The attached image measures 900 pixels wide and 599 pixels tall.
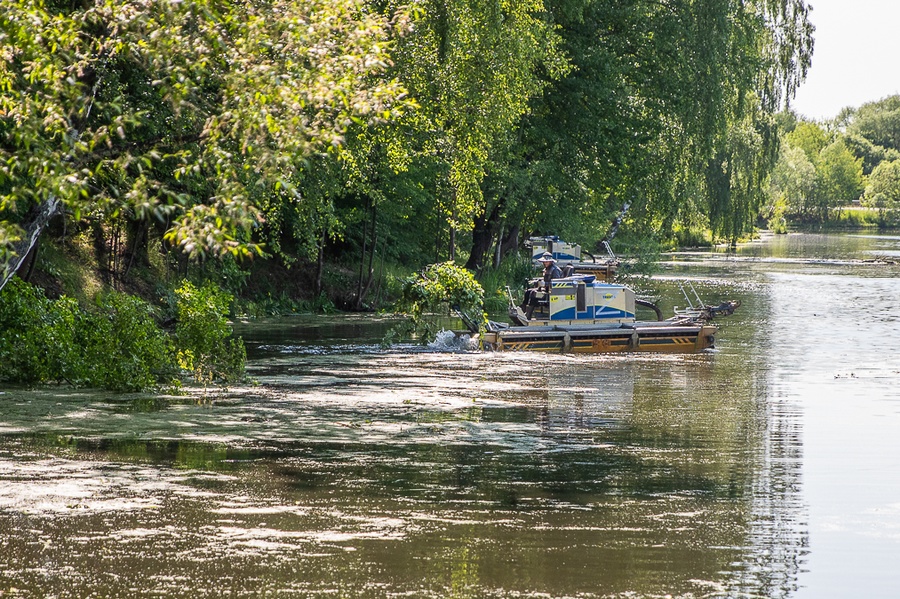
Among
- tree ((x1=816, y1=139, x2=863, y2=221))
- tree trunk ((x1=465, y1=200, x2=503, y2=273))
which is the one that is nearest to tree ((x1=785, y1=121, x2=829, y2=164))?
tree ((x1=816, y1=139, x2=863, y2=221))

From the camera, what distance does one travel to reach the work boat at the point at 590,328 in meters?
25.7

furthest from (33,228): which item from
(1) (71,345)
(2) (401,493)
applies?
(2) (401,493)

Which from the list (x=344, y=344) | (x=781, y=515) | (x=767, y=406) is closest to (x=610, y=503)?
(x=781, y=515)

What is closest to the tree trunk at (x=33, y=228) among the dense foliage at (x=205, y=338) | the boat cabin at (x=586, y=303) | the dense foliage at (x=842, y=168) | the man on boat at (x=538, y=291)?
the dense foliage at (x=205, y=338)

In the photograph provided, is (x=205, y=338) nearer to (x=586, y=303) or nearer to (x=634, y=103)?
(x=586, y=303)

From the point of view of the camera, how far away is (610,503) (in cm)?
1109

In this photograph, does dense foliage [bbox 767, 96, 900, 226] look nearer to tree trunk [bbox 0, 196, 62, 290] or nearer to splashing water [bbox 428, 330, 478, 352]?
splashing water [bbox 428, 330, 478, 352]

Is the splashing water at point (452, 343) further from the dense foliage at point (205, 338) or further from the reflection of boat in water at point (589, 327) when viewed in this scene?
the dense foliage at point (205, 338)

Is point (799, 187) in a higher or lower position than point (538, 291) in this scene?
higher

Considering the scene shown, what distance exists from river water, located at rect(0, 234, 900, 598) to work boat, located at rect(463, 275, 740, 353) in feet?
10.2

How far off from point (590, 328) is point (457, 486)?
1483 cm

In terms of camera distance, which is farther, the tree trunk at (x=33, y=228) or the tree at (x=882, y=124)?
the tree at (x=882, y=124)

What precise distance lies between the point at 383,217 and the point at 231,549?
1179 inches

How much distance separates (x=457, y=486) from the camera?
11.7 metres
